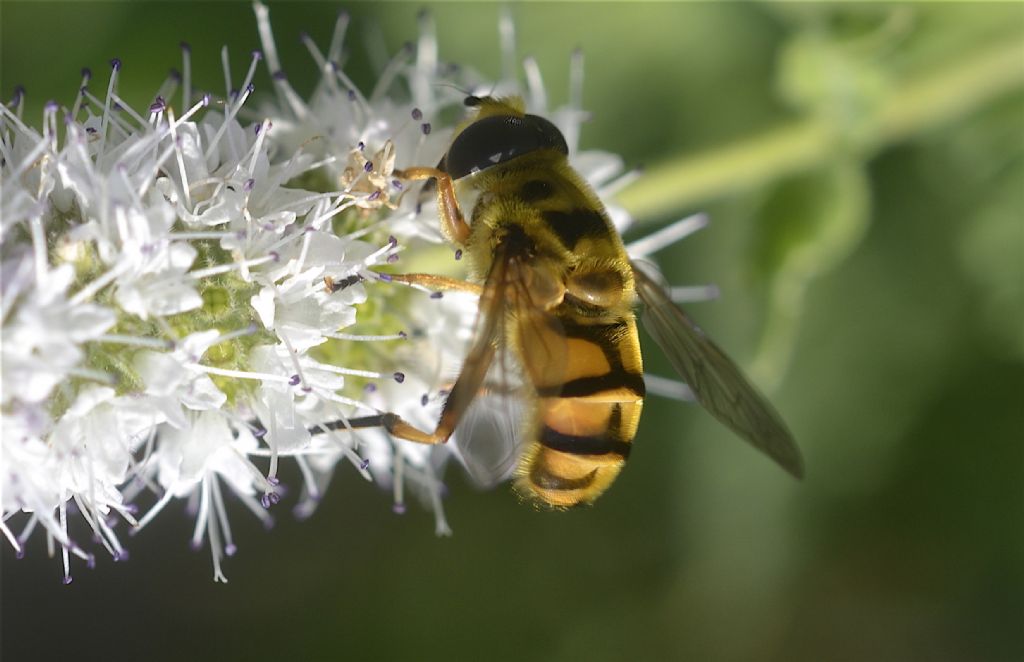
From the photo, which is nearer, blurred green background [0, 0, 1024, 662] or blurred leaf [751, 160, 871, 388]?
blurred leaf [751, 160, 871, 388]

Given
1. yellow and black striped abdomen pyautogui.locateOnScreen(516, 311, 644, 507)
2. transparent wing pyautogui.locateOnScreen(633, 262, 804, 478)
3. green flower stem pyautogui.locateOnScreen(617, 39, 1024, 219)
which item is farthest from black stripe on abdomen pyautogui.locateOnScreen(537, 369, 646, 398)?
green flower stem pyautogui.locateOnScreen(617, 39, 1024, 219)

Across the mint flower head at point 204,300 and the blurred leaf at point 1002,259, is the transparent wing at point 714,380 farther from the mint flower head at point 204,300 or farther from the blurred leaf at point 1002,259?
the blurred leaf at point 1002,259

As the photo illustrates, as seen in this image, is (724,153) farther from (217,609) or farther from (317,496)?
(217,609)

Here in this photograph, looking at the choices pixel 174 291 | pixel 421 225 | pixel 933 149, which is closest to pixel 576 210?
pixel 421 225

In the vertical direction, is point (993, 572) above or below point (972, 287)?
below

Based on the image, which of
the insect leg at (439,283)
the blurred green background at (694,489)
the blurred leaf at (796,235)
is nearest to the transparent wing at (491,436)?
the insect leg at (439,283)

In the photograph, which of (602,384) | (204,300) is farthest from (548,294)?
(204,300)

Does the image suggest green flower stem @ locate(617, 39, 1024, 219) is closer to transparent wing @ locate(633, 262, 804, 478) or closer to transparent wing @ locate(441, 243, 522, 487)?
transparent wing @ locate(633, 262, 804, 478)

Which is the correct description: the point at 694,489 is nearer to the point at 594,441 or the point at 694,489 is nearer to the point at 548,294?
the point at 594,441
